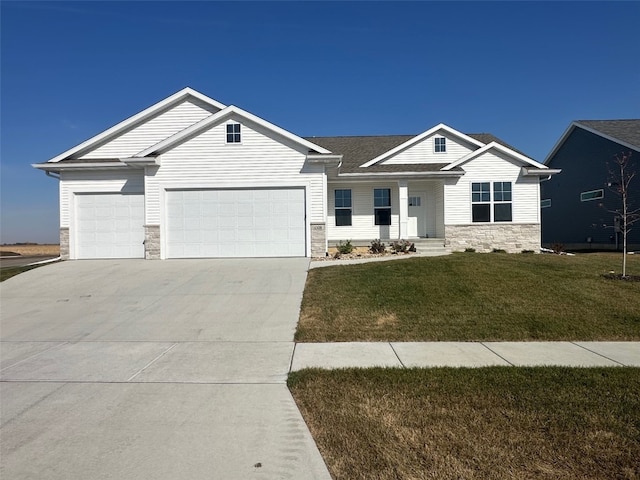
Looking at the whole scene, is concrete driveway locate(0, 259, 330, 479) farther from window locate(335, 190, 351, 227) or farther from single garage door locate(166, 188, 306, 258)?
window locate(335, 190, 351, 227)

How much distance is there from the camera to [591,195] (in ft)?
88.9

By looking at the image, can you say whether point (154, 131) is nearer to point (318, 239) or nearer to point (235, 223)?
point (235, 223)

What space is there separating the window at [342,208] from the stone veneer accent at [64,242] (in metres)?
11.0

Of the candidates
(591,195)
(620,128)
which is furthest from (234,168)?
(620,128)

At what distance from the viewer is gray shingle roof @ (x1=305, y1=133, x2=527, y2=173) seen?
19.5m

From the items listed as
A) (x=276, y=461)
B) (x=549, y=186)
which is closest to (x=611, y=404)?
(x=276, y=461)

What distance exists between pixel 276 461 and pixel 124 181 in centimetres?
1513

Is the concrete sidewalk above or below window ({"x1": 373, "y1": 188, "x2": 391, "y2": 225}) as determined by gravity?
below

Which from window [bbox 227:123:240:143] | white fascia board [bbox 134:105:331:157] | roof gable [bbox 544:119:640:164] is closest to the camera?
white fascia board [bbox 134:105:331:157]

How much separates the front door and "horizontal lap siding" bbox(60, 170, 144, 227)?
38.8 ft

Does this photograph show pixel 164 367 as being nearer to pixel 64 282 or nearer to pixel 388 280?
pixel 388 280

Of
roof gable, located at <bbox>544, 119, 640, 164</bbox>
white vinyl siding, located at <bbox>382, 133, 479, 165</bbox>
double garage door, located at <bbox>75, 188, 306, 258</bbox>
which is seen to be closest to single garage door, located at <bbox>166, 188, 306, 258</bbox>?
double garage door, located at <bbox>75, 188, 306, 258</bbox>

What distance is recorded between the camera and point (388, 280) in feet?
35.1

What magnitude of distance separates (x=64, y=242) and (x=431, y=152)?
16.2 metres
